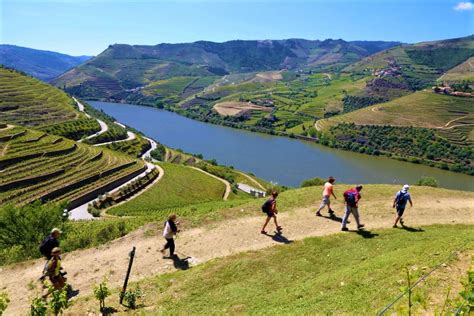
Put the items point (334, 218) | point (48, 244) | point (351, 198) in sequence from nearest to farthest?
point (48, 244) → point (351, 198) → point (334, 218)

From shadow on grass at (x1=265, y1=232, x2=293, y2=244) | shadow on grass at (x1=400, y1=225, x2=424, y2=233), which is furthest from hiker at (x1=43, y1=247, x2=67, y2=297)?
shadow on grass at (x1=400, y1=225, x2=424, y2=233)

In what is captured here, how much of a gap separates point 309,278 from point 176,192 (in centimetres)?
7139

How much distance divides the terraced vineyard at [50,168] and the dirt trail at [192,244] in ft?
175

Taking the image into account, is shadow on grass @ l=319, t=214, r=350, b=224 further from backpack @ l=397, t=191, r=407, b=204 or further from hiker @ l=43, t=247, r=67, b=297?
hiker @ l=43, t=247, r=67, b=297

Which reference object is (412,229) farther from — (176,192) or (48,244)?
(176,192)

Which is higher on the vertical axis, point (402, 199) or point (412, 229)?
point (402, 199)

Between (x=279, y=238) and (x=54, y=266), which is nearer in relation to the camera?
(x=54, y=266)

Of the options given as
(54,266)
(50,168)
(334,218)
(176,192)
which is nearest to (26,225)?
(54,266)

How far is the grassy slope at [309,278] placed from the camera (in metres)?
12.0

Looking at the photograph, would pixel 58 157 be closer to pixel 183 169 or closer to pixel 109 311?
pixel 183 169

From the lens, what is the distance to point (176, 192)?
84.1 meters

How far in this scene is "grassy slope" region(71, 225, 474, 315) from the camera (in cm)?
1201

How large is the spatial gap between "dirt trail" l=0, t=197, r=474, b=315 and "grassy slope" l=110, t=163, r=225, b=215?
50792mm

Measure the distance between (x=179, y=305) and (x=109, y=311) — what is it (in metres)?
2.46
